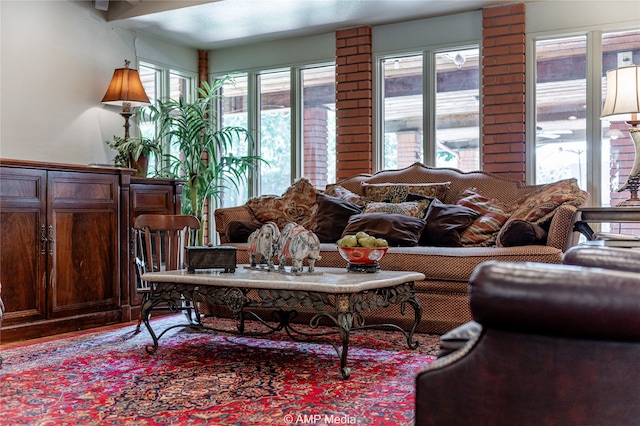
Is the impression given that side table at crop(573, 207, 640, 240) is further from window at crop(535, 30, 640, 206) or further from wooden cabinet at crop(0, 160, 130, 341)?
wooden cabinet at crop(0, 160, 130, 341)

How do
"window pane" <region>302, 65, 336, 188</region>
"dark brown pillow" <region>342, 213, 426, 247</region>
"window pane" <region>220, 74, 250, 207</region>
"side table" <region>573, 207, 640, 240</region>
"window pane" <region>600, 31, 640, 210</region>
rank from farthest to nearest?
"window pane" <region>220, 74, 250, 207</region>
"window pane" <region>302, 65, 336, 188</region>
"window pane" <region>600, 31, 640, 210</region>
"dark brown pillow" <region>342, 213, 426, 247</region>
"side table" <region>573, 207, 640, 240</region>

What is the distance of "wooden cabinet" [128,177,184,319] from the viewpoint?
4.70 meters

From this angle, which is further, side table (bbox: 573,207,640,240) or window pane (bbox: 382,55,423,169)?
window pane (bbox: 382,55,423,169)

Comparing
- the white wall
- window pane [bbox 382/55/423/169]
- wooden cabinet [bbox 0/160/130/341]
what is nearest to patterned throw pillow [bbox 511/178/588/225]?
window pane [bbox 382/55/423/169]

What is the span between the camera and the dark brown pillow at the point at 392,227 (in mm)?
4258

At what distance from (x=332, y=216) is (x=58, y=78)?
2.59 m

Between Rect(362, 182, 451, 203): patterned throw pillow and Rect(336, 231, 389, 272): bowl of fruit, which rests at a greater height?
Rect(362, 182, 451, 203): patterned throw pillow

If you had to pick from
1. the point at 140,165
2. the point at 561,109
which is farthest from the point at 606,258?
the point at 140,165

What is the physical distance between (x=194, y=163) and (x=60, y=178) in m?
2.13

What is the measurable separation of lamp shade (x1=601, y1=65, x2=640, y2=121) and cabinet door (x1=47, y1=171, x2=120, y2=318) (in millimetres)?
3383

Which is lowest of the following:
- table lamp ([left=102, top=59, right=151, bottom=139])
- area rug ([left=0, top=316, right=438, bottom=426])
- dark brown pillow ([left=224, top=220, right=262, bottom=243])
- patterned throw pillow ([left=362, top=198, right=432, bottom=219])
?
area rug ([left=0, top=316, right=438, bottom=426])

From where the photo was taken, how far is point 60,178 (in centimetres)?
419

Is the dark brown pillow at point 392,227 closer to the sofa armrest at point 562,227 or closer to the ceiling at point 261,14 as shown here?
the sofa armrest at point 562,227

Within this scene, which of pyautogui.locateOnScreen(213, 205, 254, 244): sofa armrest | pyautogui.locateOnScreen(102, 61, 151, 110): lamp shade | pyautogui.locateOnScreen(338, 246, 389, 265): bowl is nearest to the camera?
pyautogui.locateOnScreen(338, 246, 389, 265): bowl
